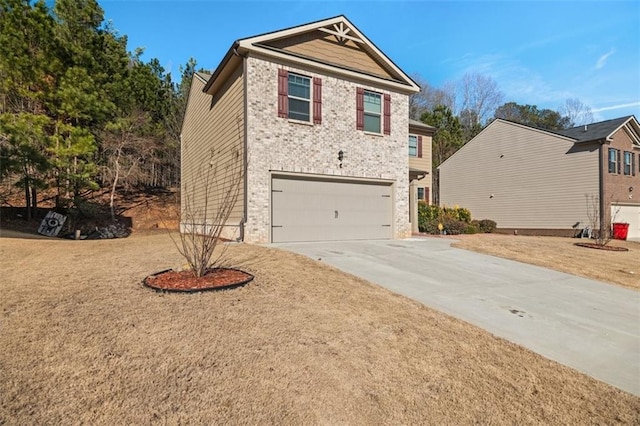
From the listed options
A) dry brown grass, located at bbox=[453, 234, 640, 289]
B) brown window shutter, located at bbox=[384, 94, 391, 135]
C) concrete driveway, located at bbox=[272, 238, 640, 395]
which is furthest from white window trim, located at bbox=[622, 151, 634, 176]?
concrete driveway, located at bbox=[272, 238, 640, 395]

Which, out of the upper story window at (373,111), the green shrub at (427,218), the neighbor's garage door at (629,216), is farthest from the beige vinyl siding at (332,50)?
the neighbor's garage door at (629,216)

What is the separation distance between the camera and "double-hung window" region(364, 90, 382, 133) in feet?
39.4

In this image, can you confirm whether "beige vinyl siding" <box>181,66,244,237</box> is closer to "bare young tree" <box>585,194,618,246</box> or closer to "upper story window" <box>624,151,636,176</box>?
"bare young tree" <box>585,194,618,246</box>

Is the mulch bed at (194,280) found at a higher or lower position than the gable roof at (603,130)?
lower

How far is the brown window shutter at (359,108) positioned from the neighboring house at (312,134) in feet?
0.11

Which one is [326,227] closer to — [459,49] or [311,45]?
[311,45]

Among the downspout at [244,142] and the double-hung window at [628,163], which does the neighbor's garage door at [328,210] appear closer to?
the downspout at [244,142]

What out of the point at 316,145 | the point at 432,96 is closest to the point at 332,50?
the point at 316,145

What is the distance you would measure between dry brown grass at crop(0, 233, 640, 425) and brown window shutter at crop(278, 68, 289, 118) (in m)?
6.71

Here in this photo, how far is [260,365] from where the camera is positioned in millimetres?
3107

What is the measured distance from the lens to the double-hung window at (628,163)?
20237 mm

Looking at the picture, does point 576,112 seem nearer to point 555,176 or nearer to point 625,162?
point 625,162

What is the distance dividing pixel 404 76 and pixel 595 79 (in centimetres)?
805

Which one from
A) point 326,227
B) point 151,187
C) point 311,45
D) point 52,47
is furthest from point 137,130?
point 326,227
